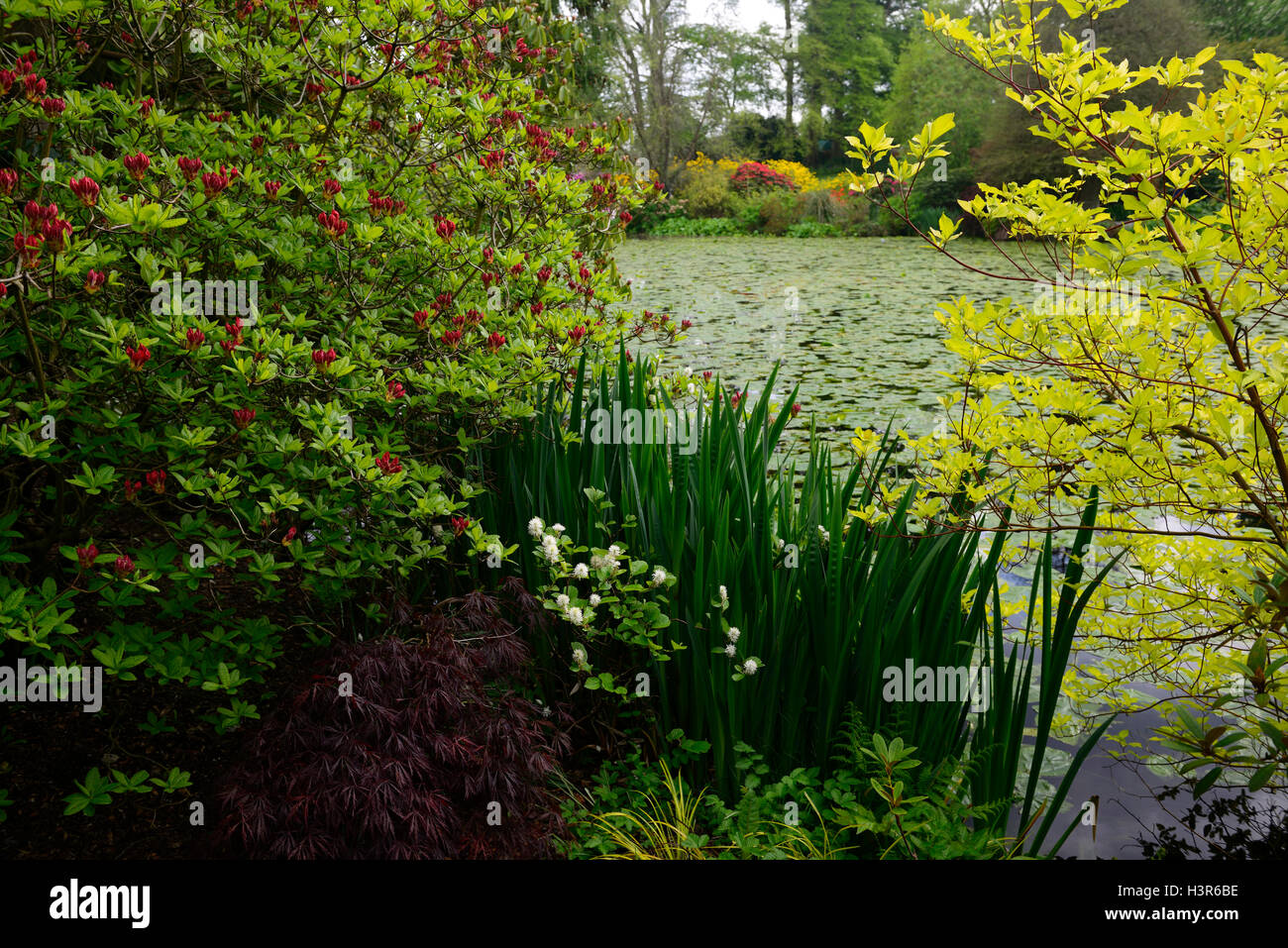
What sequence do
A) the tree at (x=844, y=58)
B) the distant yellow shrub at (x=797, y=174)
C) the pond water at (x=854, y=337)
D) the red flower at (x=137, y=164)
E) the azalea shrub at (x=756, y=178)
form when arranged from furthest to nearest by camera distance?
the tree at (x=844, y=58) < the distant yellow shrub at (x=797, y=174) < the azalea shrub at (x=756, y=178) < the pond water at (x=854, y=337) < the red flower at (x=137, y=164)

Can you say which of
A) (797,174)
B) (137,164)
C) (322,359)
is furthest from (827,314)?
(797,174)

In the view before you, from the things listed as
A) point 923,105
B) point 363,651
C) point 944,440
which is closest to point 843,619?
point 944,440

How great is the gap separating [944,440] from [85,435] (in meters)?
2.34

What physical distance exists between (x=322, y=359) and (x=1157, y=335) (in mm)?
2202

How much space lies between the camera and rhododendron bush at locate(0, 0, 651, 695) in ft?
6.36

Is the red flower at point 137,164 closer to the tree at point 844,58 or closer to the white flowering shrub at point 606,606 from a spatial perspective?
the white flowering shrub at point 606,606

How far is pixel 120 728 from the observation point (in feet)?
8.57

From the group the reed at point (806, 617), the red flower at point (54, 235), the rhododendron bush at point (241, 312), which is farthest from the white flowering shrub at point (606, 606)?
the red flower at point (54, 235)

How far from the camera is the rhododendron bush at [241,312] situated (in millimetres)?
1938

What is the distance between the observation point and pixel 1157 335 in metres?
2.27

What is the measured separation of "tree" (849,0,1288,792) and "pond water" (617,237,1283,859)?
0.62m

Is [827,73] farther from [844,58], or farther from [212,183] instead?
[212,183]

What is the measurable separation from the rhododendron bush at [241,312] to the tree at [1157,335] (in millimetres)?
1393
